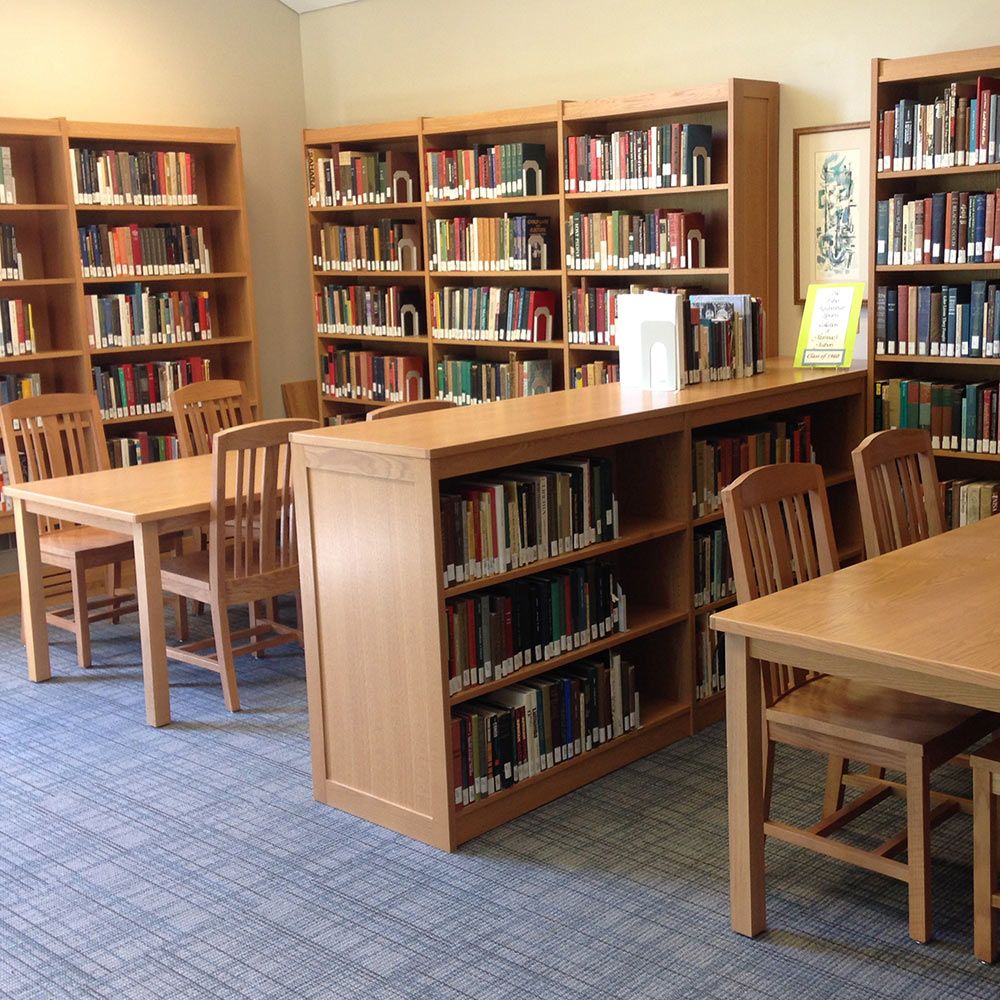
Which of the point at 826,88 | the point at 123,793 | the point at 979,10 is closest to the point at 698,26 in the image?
the point at 826,88

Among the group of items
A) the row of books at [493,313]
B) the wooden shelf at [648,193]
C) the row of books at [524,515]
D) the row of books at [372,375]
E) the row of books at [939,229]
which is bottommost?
the row of books at [524,515]

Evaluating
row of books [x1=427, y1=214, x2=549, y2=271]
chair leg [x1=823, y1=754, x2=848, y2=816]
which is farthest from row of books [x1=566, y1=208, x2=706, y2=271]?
chair leg [x1=823, y1=754, x2=848, y2=816]

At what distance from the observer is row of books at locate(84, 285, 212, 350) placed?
6230 millimetres

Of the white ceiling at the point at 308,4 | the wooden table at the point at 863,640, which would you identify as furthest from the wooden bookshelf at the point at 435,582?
the white ceiling at the point at 308,4

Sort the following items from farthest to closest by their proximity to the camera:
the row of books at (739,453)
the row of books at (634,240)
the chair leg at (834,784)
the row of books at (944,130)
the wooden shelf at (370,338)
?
the wooden shelf at (370,338) → the row of books at (634,240) → the row of books at (944,130) → the row of books at (739,453) → the chair leg at (834,784)

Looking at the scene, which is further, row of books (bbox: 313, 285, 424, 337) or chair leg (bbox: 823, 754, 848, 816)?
row of books (bbox: 313, 285, 424, 337)

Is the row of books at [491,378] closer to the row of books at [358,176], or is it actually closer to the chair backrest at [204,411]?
the row of books at [358,176]

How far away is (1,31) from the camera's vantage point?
6020 millimetres

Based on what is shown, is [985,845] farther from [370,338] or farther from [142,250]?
[142,250]

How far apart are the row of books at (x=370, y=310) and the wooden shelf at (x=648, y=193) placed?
1245 mm

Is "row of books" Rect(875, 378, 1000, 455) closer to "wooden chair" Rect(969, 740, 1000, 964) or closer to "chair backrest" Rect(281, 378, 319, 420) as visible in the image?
"wooden chair" Rect(969, 740, 1000, 964)

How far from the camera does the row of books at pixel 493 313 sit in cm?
607

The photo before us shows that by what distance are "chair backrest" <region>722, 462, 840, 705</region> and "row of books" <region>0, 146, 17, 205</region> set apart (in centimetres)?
418

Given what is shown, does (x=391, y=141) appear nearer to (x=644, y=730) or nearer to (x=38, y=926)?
(x=644, y=730)
